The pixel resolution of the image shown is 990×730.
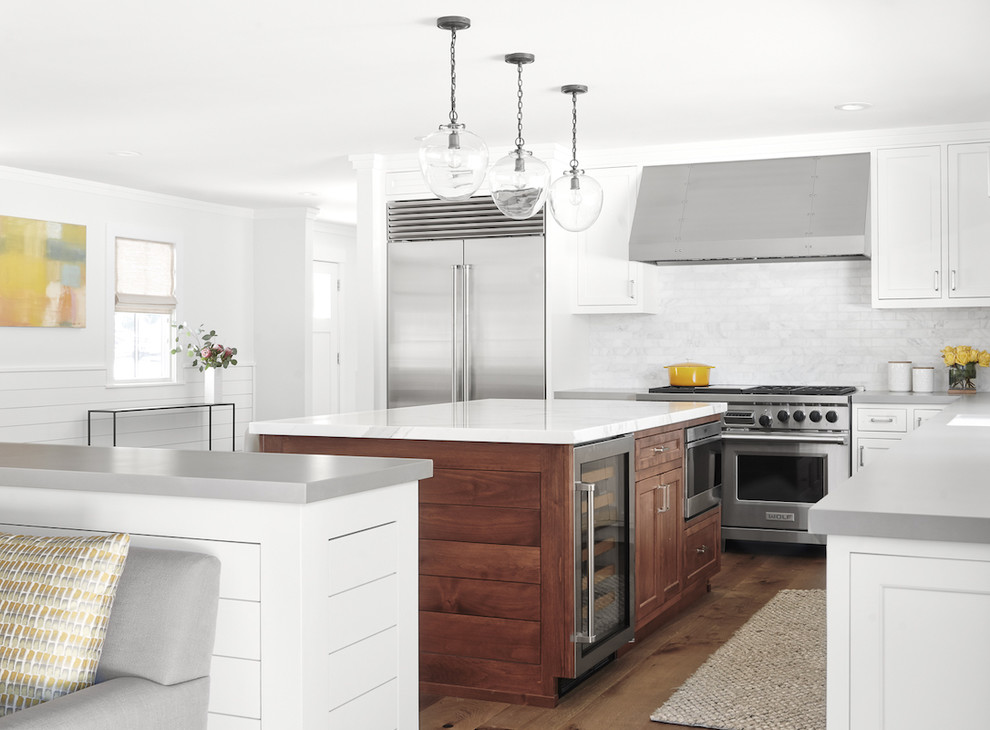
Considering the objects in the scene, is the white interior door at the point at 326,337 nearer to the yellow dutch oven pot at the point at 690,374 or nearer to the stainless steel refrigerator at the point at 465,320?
the stainless steel refrigerator at the point at 465,320

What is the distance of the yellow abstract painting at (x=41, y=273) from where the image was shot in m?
6.82

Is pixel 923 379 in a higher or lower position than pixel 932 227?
lower

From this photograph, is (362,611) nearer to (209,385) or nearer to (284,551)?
(284,551)

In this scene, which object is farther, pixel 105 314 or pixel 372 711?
pixel 105 314

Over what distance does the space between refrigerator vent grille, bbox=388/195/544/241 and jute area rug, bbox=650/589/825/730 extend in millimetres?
2802

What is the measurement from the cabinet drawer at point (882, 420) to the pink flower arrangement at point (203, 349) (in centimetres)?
476

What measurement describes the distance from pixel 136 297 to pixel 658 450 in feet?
16.7

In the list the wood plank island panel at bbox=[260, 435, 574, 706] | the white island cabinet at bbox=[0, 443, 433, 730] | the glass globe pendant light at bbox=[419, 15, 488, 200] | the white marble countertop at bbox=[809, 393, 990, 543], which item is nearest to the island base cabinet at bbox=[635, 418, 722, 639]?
the wood plank island panel at bbox=[260, 435, 574, 706]

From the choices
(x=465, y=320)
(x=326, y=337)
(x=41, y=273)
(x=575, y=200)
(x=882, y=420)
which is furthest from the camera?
(x=326, y=337)

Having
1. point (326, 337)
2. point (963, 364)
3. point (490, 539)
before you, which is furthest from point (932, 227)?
point (326, 337)

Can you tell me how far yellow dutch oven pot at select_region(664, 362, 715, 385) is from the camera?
6184 mm

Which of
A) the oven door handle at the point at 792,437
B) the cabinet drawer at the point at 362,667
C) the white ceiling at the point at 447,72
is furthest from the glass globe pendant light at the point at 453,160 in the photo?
the oven door handle at the point at 792,437

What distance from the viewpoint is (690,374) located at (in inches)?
Result: 244

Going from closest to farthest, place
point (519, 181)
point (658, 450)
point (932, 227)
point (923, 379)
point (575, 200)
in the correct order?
1. point (519, 181)
2. point (658, 450)
3. point (575, 200)
4. point (932, 227)
5. point (923, 379)
